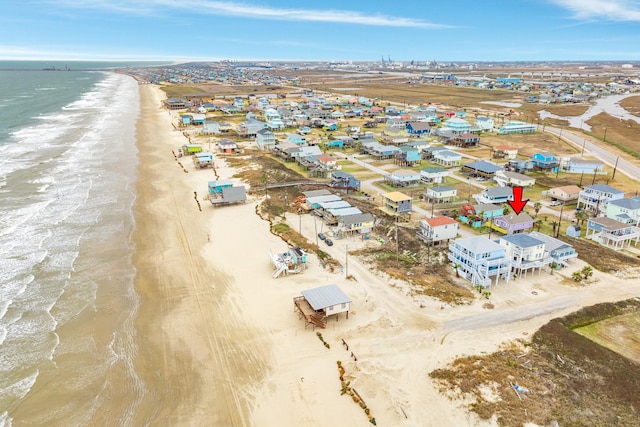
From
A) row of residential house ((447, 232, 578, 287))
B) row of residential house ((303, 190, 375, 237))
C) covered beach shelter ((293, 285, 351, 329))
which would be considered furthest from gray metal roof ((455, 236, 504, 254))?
covered beach shelter ((293, 285, 351, 329))

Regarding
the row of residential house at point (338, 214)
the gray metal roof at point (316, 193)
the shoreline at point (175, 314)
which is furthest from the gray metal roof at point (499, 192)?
the shoreline at point (175, 314)

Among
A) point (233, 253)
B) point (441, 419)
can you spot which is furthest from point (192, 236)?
point (441, 419)

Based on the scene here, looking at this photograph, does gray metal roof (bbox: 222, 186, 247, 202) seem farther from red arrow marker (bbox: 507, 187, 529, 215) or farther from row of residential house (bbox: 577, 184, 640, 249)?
row of residential house (bbox: 577, 184, 640, 249)

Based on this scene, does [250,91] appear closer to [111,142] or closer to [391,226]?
[111,142]

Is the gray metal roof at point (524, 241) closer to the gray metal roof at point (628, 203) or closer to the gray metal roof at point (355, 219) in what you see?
the gray metal roof at point (355, 219)

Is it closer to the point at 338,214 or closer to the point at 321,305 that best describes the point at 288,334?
the point at 321,305
